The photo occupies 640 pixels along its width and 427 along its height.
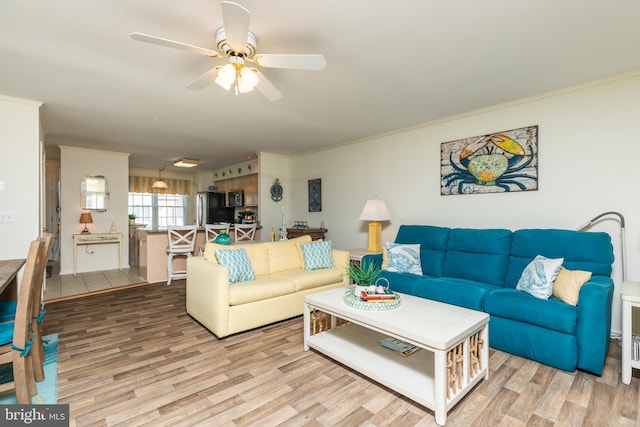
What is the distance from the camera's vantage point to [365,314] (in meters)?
2.15

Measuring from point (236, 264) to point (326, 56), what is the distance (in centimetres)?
211

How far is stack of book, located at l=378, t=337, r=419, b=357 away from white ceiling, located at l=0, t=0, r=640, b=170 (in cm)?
227

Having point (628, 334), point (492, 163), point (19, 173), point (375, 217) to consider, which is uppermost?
→ point (492, 163)

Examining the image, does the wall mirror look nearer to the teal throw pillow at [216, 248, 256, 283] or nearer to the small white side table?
the teal throw pillow at [216, 248, 256, 283]

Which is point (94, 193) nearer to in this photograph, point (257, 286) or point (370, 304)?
point (257, 286)

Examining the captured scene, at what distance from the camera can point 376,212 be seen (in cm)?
433

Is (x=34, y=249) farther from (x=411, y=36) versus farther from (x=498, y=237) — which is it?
(x=498, y=237)

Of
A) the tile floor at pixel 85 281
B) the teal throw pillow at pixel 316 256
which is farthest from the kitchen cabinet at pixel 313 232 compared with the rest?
the tile floor at pixel 85 281

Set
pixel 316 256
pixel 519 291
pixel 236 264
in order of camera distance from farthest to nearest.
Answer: pixel 316 256
pixel 236 264
pixel 519 291

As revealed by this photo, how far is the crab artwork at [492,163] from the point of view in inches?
131

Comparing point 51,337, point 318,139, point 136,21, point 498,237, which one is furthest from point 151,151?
point 498,237

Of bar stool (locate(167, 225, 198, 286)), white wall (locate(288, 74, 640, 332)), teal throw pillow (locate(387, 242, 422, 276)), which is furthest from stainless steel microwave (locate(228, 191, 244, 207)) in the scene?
teal throw pillow (locate(387, 242, 422, 276))

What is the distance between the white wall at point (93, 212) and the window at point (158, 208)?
7.96 feet

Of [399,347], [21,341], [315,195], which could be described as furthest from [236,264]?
[315,195]
